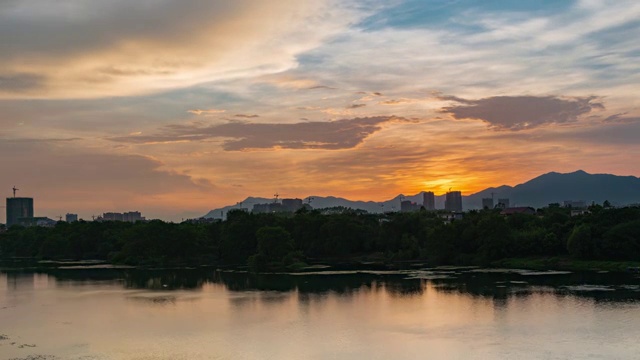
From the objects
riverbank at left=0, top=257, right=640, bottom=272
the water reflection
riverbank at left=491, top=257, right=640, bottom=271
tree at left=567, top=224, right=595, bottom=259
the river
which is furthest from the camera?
tree at left=567, top=224, right=595, bottom=259

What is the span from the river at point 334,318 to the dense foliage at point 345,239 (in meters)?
9.09

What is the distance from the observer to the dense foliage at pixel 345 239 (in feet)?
190

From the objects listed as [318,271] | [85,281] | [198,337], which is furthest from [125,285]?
[198,337]

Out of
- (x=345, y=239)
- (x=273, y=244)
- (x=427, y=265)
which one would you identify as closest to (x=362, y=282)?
(x=427, y=265)

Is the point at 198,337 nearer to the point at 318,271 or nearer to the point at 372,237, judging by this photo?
the point at 318,271

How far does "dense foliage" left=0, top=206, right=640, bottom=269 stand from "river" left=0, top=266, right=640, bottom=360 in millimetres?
9087

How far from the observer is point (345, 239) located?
3093 inches

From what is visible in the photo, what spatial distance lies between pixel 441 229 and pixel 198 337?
4257 cm

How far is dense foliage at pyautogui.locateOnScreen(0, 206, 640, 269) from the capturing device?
190 ft

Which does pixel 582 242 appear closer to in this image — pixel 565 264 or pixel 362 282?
pixel 565 264

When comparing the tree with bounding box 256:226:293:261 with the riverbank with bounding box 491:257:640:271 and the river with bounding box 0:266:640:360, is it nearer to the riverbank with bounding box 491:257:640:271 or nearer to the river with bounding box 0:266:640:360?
the river with bounding box 0:266:640:360

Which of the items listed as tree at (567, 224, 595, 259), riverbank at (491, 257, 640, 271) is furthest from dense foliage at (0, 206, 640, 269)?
riverbank at (491, 257, 640, 271)

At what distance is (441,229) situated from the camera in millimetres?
67500

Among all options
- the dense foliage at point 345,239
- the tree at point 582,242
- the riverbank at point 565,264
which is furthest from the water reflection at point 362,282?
the dense foliage at point 345,239
